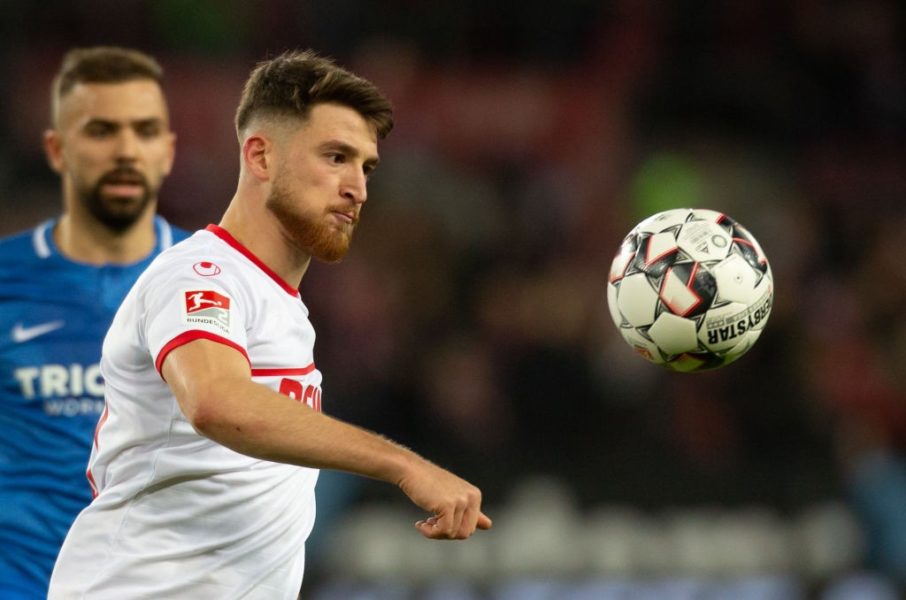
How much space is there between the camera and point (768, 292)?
4555mm

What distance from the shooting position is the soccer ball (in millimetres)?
4469

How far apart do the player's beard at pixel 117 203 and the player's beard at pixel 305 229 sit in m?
1.69

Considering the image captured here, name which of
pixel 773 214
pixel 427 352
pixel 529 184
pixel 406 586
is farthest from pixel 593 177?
pixel 406 586

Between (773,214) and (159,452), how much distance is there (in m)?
9.90

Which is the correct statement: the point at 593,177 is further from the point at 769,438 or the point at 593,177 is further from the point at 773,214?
the point at 769,438

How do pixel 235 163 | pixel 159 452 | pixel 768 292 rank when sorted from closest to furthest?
pixel 159 452 → pixel 768 292 → pixel 235 163

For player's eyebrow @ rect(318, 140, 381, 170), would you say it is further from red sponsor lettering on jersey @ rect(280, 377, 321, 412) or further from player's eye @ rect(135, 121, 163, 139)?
player's eye @ rect(135, 121, 163, 139)

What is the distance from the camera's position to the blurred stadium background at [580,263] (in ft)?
30.5

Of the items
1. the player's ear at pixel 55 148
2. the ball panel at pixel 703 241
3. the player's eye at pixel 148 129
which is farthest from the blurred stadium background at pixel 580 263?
the ball panel at pixel 703 241

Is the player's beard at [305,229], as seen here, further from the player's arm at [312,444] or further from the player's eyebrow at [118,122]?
the player's eyebrow at [118,122]

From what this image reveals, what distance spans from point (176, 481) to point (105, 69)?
2.55 metres

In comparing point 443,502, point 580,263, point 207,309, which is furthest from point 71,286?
point 580,263

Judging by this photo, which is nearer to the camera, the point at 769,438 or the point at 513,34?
the point at 769,438

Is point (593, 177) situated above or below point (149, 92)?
above
